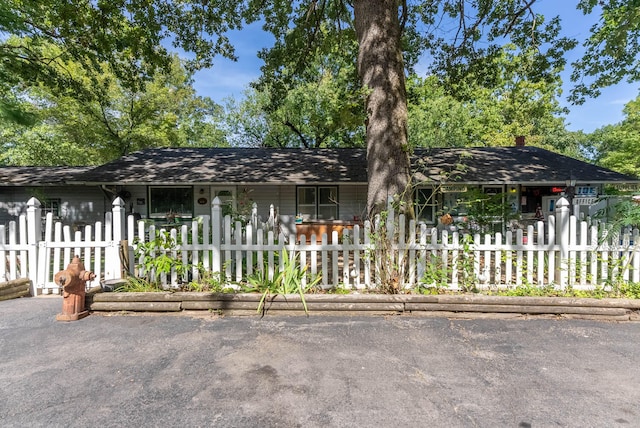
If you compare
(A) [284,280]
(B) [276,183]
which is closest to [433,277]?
(A) [284,280]

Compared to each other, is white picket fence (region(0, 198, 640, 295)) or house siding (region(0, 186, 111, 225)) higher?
house siding (region(0, 186, 111, 225))

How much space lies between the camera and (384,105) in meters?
5.20

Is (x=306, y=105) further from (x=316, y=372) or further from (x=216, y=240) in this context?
(x=316, y=372)

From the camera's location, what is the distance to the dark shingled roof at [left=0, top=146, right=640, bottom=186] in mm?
11141

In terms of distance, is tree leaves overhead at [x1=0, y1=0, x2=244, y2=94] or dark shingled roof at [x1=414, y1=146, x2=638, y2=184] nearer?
tree leaves overhead at [x1=0, y1=0, x2=244, y2=94]

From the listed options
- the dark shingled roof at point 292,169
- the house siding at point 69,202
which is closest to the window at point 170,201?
the dark shingled roof at point 292,169

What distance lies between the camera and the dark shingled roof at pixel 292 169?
11.1 metres

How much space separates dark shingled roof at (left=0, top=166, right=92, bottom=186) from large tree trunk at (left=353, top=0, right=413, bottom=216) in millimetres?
11690

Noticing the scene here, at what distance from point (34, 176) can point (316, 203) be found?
471 inches

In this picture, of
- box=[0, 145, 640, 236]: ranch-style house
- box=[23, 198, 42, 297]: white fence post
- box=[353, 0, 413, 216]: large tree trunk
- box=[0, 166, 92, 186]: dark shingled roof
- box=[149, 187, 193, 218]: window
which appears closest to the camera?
box=[23, 198, 42, 297]: white fence post

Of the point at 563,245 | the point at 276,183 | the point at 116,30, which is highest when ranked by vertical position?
the point at 116,30

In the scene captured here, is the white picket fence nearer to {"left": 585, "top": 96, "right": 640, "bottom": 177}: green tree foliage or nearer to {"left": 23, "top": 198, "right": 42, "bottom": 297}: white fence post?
{"left": 23, "top": 198, "right": 42, "bottom": 297}: white fence post

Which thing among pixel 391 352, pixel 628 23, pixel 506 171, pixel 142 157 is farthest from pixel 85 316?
pixel 506 171

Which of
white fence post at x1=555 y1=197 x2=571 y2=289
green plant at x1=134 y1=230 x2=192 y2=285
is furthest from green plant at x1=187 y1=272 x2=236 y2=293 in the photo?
white fence post at x1=555 y1=197 x2=571 y2=289
